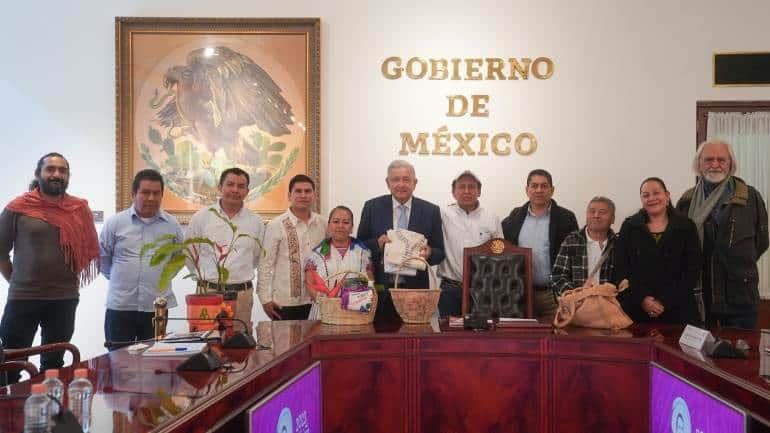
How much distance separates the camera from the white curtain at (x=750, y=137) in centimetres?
511

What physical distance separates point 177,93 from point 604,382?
3.80m

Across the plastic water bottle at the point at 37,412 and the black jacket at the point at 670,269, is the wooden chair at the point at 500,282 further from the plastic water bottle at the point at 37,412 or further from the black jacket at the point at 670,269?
the plastic water bottle at the point at 37,412

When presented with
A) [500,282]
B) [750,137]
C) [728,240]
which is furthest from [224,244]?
[750,137]

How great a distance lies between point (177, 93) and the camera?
204 inches

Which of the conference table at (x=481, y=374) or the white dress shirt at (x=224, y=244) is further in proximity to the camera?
the white dress shirt at (x=224, y=244)

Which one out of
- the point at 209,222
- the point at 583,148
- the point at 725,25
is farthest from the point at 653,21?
the point at 209,222

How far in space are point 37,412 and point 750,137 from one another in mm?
5257

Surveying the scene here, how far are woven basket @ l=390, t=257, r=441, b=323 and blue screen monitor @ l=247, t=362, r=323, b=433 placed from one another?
0.58 meters

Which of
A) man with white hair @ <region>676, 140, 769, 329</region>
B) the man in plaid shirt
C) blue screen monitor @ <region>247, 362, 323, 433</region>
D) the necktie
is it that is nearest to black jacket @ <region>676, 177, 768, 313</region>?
man with white hair @ <region>676, 140, 769, 329</region>

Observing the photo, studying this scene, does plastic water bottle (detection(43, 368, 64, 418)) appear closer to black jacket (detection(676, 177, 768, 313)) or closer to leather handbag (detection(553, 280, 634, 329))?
leather handbag (detection(553, 280, 634, 329))

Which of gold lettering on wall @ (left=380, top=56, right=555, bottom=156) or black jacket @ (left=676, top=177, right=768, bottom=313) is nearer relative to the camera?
black jacket @ (left=676, top=177, right=768, bottom=313)

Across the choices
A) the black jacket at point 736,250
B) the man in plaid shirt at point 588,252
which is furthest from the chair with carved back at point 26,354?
the black jacket at point 736,250

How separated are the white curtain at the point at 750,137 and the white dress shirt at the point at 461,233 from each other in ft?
6.94

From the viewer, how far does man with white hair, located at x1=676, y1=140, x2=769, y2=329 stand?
143 inches
